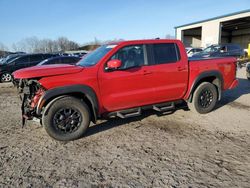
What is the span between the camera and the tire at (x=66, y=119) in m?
4.51

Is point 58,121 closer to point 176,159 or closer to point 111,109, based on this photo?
point 111,109

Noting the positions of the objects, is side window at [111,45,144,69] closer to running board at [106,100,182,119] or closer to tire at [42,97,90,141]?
running board at [106,100,182,119]

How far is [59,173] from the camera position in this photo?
3.54m

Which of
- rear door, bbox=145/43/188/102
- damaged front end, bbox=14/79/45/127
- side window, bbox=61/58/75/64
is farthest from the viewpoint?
side window, bbox=61/58/75/64

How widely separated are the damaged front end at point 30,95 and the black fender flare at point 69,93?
0.14 m

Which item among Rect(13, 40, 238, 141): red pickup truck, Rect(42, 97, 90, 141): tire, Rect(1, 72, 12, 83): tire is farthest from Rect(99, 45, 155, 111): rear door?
Rect(1, 72, 12, 83): tire

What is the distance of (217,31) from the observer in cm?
3275

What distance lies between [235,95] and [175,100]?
151 inches

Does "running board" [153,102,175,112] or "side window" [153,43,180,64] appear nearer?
"side window" [153,43,180,64]

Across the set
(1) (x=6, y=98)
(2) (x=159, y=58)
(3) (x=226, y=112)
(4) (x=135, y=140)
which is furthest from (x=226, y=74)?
(1) (x=6, y=98)

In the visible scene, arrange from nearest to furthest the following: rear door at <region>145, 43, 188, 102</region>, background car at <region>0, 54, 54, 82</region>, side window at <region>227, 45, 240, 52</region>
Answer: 1. rear door at <region>145, 43, 188, 102</region>
2. background car at <region>0, 54, 54, 82</region>
3. side window at <region>227, 45, 240, 52</region>

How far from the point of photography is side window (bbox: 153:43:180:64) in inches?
214

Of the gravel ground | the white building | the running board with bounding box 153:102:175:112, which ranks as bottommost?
the gravel ground

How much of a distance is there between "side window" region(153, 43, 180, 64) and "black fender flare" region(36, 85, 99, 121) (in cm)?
167
